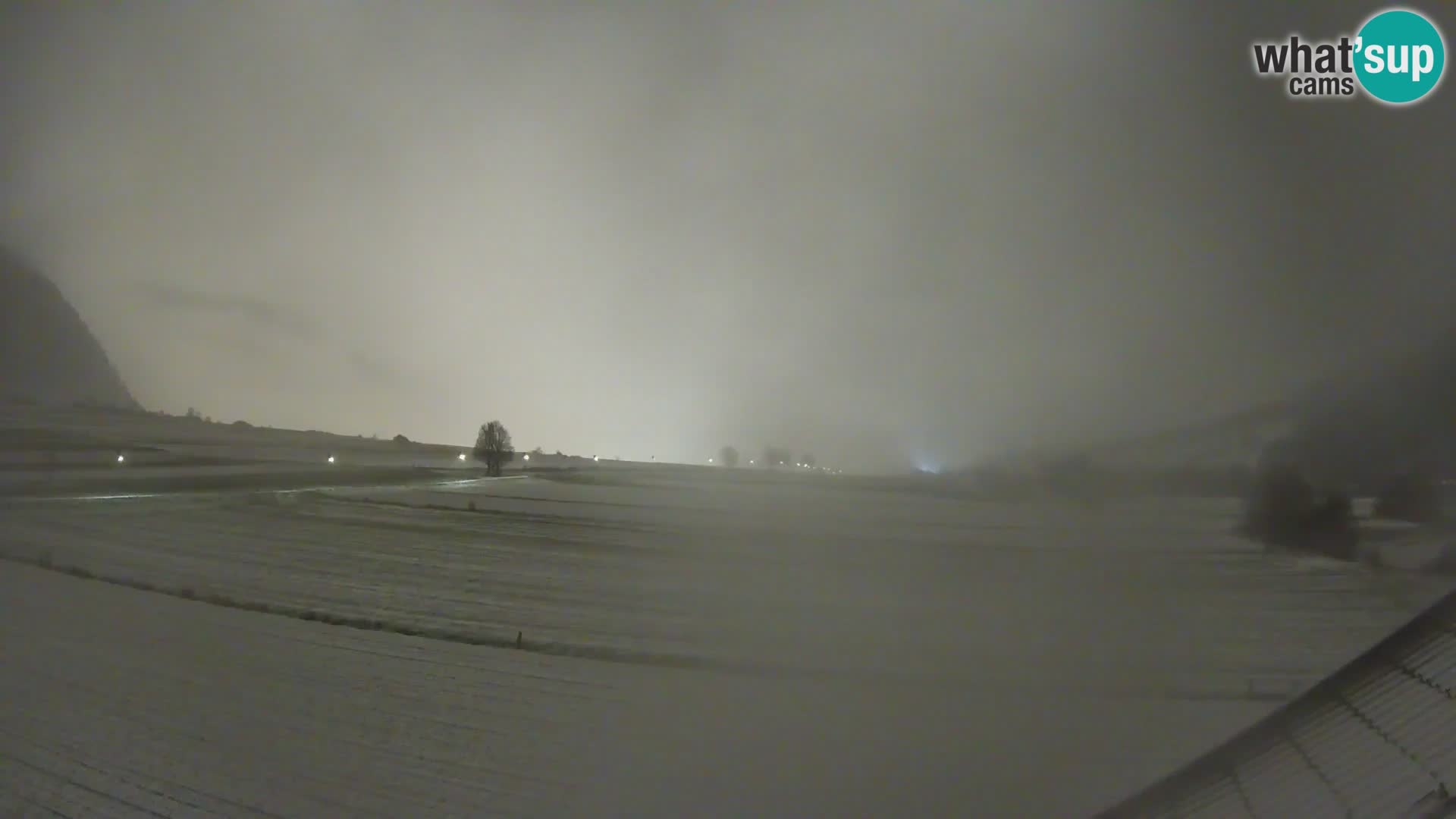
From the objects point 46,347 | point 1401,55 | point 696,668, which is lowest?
point 696,668

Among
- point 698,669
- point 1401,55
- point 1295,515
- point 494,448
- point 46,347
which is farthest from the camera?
point 46,347

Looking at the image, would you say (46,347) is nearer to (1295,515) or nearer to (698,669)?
(698,669)

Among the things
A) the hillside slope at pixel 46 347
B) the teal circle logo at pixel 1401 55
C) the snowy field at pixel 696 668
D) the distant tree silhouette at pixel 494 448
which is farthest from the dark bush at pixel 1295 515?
the hillside slope at pixel 46 347

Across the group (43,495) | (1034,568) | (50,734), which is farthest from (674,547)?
(43,495)

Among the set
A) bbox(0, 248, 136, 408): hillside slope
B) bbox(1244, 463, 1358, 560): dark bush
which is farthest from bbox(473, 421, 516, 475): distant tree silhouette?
bbox(0, 248, 136, 408): hillside slope

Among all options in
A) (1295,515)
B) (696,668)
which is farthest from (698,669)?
(1295,515)

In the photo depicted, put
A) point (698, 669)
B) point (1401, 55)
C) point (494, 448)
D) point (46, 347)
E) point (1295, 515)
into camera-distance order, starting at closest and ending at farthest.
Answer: point (1401, 55) < point (1295, 515) < point (698, 669) < point (494, 448) < point (46, 347)
